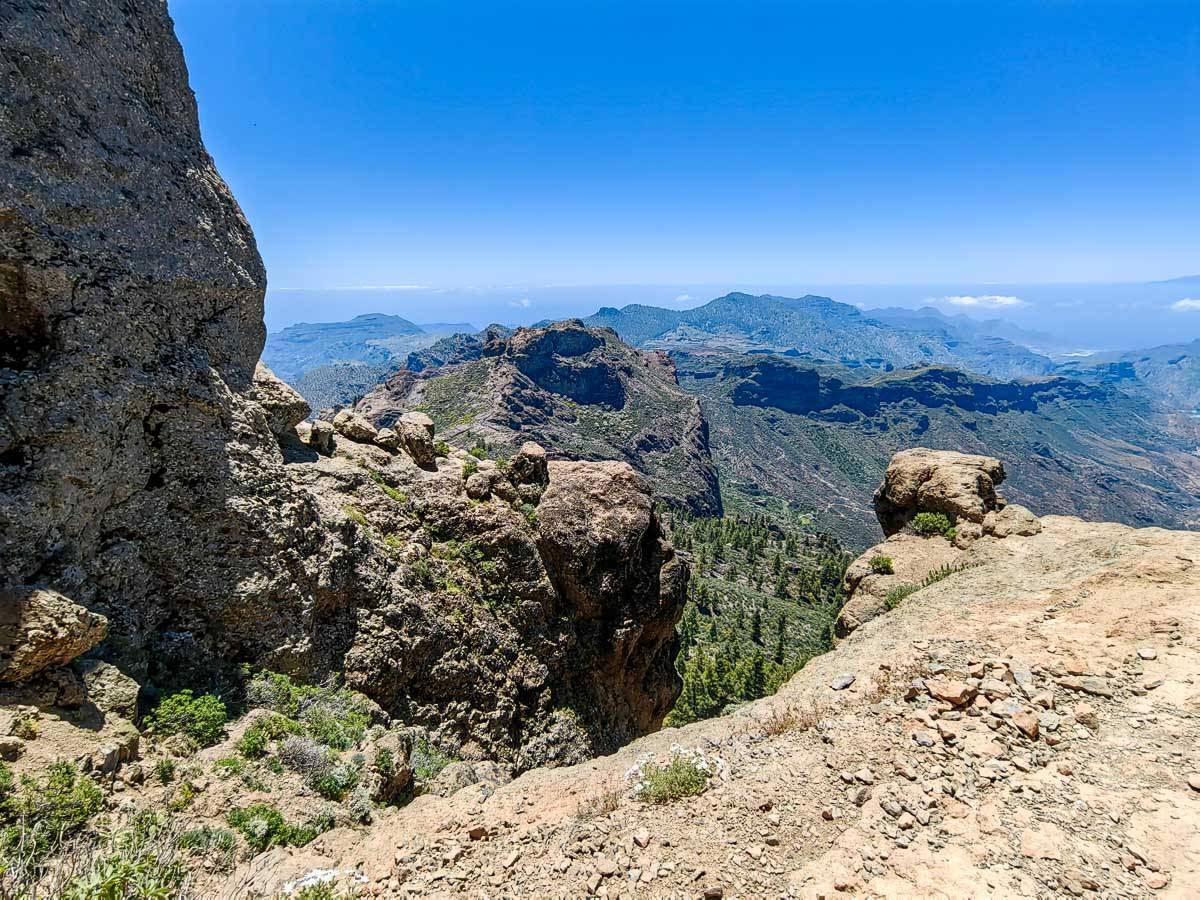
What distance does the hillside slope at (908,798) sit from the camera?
7.71 meters

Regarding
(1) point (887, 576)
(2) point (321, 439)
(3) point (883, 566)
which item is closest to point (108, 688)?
(2) point (321, 439)

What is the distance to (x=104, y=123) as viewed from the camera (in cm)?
1256

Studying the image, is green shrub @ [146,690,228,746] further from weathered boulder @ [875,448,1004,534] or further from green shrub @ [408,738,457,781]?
weathered boulder @ [875,448,1004,534]

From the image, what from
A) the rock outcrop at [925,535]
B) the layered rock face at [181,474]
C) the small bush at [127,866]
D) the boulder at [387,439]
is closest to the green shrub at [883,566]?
the rock outcrop at [925,535]

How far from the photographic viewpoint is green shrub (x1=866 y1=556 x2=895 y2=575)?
23203mm

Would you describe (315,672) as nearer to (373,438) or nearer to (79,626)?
(79,626)

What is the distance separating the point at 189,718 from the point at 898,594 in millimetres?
22194

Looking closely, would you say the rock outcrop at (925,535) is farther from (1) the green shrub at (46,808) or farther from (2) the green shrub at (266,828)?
(1) the green shrub at (46,808)

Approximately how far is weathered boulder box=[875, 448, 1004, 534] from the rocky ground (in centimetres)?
1091

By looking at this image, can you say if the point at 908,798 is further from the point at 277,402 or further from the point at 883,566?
the point at 277,402

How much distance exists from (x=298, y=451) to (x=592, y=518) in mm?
10525

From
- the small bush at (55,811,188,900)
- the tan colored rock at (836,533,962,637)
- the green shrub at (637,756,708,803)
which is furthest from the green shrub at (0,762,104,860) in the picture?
the tan colored rock at (836,533,962,637)

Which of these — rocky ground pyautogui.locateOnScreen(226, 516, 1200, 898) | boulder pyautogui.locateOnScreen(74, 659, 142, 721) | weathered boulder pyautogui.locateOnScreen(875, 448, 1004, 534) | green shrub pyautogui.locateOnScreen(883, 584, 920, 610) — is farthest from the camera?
weathered boulder pyautogui.locateOnScreen(875, 448, 1004, 534)

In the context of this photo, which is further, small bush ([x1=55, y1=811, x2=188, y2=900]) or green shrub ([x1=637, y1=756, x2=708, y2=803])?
green shrub ([x1=637, y1=756, x2=708, y2=803])
